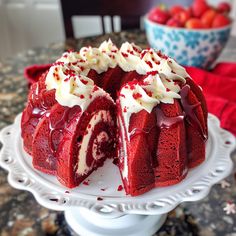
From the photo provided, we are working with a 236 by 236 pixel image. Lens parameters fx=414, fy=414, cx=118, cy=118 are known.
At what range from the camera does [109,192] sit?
857 millimetres

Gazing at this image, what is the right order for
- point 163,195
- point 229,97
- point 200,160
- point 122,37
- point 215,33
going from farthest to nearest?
1. point 122,37
2. point 215,33
3. point 229,97
4. point 200,160
5. point 163,195

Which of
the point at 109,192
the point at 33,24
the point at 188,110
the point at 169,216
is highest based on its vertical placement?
the point at 188,110

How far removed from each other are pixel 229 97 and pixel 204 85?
0.10 metres

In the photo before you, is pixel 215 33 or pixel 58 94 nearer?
pixel 58 94

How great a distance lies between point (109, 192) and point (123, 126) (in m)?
0.15

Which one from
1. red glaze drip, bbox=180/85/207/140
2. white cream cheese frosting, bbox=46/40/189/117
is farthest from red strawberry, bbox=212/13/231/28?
red glaze drip, bbox=180/85/207/140

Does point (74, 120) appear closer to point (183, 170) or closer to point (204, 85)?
point (183, 170)

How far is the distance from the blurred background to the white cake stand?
2039mm

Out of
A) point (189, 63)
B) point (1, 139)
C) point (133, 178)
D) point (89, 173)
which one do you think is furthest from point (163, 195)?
point (189, 63)

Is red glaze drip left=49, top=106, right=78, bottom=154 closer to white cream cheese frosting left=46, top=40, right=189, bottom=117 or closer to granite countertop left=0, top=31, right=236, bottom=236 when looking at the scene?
white cream cheese frosting left=46, top=40, right=189, bottom=117

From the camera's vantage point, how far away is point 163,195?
0.85m

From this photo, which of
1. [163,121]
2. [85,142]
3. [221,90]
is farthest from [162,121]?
[221,90]

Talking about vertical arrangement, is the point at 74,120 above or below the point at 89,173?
above

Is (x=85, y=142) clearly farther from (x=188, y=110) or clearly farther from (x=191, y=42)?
(x=191, y=42)
